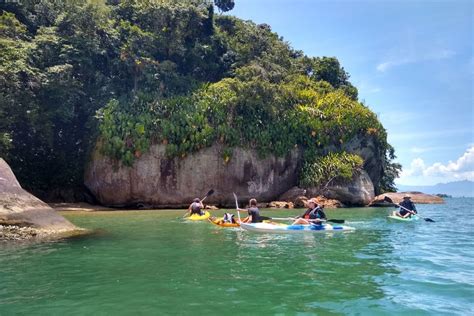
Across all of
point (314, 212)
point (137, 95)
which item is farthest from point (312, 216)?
point (137, 95)

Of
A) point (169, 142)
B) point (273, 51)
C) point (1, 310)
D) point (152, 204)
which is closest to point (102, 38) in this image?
point (169, 142)

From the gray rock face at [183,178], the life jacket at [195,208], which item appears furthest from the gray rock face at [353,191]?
the life jacket at [195,208]

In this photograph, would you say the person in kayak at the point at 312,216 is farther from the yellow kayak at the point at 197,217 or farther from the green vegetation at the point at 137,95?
the green vegetation at the point at 137,95

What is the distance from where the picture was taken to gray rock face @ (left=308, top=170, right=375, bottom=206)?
114 ft

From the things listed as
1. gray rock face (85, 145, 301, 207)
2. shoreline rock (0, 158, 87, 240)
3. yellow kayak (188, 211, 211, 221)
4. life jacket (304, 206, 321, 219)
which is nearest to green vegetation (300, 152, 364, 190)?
gray rock face (85, 145, 301, 207)

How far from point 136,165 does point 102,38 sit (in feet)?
40.0

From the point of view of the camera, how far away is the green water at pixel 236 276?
21.6ft

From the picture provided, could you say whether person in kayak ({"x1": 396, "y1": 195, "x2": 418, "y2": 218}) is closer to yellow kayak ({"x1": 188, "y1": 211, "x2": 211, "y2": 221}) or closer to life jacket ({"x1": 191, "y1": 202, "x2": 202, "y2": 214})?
yellow kayak ({"x1": 188, "y1": 211, "x2": 211, "y2": 221})

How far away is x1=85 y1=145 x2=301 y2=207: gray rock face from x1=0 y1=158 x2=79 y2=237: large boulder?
15072 millimetres

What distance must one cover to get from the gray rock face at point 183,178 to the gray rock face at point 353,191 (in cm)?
464

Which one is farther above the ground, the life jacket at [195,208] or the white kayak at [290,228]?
the life jacket at [195,208]

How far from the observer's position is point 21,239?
13.5 metres

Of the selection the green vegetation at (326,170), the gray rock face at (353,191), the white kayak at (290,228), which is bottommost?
the white kayak at (290,228)

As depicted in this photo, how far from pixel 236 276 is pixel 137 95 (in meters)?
26.0
